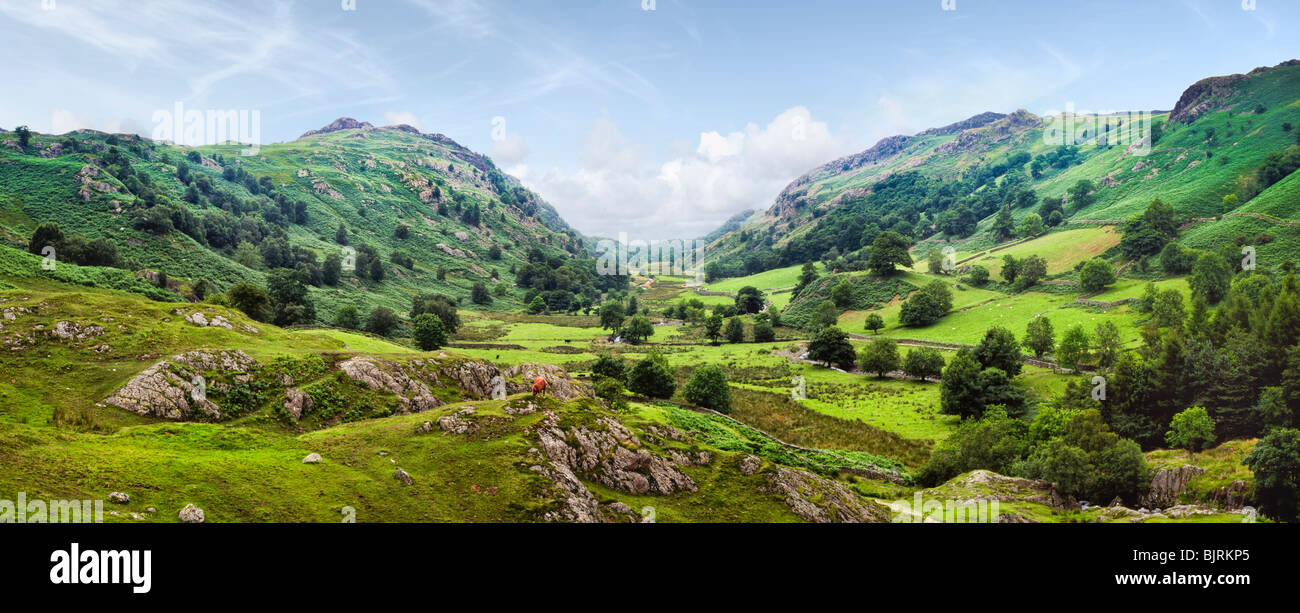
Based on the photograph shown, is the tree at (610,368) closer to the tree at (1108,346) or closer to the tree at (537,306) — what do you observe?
the tree at (1108,346)

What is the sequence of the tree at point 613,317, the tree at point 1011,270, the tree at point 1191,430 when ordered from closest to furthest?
the tree at point 1191,430, the tree at point 1011,270, the tree at point 613,317

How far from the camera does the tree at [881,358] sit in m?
71.1

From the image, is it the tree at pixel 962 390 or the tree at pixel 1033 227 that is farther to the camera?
the tree at pixel 1033 227

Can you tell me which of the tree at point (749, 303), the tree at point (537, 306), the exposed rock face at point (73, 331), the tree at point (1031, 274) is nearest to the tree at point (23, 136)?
the tree at point (537, 306)

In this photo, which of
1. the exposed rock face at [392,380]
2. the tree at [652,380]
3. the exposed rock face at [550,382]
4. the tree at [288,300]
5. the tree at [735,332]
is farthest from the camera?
the tree at [735,332]

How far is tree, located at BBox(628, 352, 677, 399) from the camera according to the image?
191 ft

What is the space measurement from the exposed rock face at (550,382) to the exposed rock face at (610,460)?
434 inches

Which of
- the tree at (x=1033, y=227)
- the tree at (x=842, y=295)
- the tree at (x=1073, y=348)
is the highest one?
the tree at (x=1033, y=227)

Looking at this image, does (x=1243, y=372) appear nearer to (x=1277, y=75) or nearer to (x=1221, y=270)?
(x=1221, y=270)

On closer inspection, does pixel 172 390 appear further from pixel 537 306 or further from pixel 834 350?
pixel 537 306

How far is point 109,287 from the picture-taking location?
188ft

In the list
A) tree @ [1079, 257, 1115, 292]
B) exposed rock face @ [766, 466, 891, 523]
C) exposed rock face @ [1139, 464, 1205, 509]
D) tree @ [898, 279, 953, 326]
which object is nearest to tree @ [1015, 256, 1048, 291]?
→ tree @ [1079, 257, 1115, 292]

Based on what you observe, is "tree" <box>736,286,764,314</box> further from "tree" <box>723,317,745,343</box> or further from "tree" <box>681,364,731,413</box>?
"tree" <box>681,364,731,413</box>

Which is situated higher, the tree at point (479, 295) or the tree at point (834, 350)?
the tree at point (479, 295)
